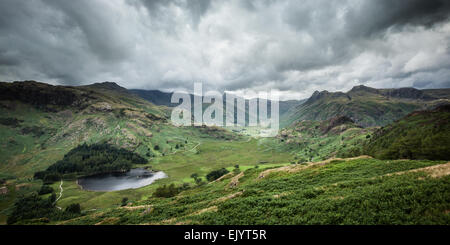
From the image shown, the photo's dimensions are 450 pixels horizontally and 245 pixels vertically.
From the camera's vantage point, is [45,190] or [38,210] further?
[45,190]

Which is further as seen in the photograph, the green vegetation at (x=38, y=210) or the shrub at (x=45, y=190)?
the shrub at (x=45, y=190)

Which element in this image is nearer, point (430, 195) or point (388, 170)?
point (430, 195)

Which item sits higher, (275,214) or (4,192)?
(275,214)

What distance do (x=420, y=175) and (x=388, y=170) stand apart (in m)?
12.7

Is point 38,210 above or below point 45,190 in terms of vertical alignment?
above

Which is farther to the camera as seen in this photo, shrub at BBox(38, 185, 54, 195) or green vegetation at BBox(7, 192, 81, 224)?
shrub at BBox(38, 185, 54, 195)

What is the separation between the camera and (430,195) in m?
15.8
